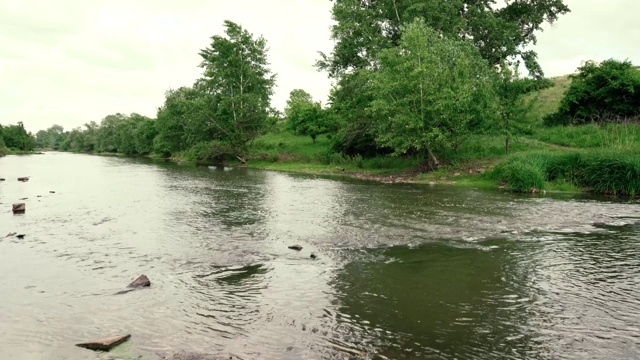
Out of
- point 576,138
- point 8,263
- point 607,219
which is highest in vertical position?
point 576,138

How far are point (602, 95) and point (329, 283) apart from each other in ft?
146

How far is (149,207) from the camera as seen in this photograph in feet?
78.3

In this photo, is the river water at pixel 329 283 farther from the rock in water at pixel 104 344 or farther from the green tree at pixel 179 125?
the green tree at pixel 179 125

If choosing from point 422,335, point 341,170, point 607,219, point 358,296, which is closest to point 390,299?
point 358,296

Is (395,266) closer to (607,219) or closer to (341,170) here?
(607,219)

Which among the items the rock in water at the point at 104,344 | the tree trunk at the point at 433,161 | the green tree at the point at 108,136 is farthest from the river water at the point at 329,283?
the green tree at the point at 108,136

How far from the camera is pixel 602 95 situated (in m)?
43.7

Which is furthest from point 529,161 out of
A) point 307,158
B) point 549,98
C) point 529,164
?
point 307,158

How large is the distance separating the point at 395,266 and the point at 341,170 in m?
36.9

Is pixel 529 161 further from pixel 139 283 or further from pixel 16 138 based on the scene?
pixel 16 138

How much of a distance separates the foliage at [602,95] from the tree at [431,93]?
48.2 feet

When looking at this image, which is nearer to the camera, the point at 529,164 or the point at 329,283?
the point at 329,283

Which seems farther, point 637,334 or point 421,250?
point 421,250

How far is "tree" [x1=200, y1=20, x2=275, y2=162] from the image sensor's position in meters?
66.2
